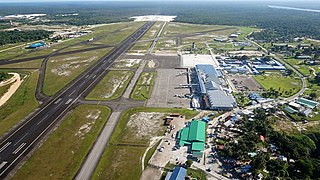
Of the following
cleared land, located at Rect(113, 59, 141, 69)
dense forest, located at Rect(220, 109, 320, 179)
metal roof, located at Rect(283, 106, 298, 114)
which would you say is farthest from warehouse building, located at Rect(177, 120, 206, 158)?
cleared land, located at Rect(113, 59, 141, 69)

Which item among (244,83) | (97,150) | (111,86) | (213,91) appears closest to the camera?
(97,150)

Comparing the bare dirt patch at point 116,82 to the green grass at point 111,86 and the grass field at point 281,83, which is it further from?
the grass field at point 281,83

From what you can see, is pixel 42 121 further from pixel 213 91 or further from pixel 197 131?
pixel 213 91

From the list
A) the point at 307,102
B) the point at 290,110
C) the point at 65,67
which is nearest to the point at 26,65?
the point at 65,67

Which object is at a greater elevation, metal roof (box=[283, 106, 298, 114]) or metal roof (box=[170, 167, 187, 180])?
metal roof (box=[283, 106, 298, 114])

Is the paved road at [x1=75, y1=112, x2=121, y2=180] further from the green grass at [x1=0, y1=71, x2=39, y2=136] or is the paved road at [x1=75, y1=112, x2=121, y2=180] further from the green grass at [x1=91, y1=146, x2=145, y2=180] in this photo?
the green grass at [x1=0, y1=71, x2=39, y2=136]

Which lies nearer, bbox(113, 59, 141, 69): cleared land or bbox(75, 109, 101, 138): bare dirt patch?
bbox(75, 109, 101, 138): bare dirt patch
